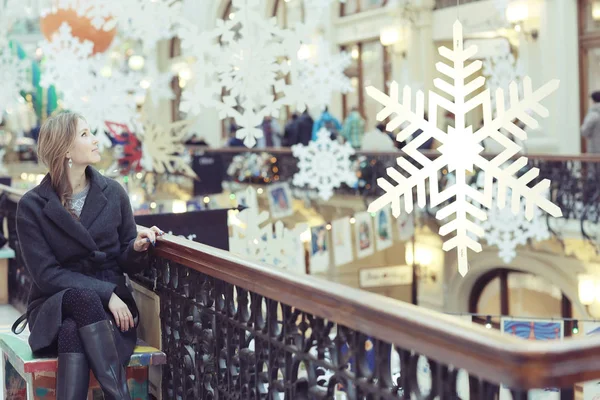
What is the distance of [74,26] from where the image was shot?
30.0 ft

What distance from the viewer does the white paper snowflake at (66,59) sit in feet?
30.3

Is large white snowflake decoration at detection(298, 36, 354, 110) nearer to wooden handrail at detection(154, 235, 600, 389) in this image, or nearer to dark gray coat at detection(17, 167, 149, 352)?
dark gray coat at detection(17, 167, 149, 352)

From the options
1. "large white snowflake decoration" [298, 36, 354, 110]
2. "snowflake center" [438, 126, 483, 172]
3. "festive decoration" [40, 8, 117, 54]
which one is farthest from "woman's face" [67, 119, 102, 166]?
"festive decoration" [40, 8, 117, 54]

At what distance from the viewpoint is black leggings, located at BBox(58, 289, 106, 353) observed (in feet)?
11.7

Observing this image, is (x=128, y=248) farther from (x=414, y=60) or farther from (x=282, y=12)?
(x=282, y=12)

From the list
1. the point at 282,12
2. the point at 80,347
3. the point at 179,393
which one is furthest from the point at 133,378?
the point at 282,12

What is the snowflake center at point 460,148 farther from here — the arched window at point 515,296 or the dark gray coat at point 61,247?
the arched window at point 515,296

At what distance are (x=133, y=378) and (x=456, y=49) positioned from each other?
1870mm

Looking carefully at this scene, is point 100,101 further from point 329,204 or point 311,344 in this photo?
point 311,344

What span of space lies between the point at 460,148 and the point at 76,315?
5.17 ft

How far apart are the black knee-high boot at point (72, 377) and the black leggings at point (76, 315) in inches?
1.2

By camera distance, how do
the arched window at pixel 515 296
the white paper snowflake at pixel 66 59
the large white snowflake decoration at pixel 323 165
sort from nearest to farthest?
1. the large white snowflake decoration at pixel 323 165
2. the white paper snowflake at pixel 66 59
3. the arched window at pixel 515 296

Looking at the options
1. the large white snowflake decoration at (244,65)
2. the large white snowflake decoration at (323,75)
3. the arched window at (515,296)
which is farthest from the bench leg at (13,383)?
the arched window at (515,296)

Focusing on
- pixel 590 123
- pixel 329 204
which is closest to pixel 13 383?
pixel 590 123
